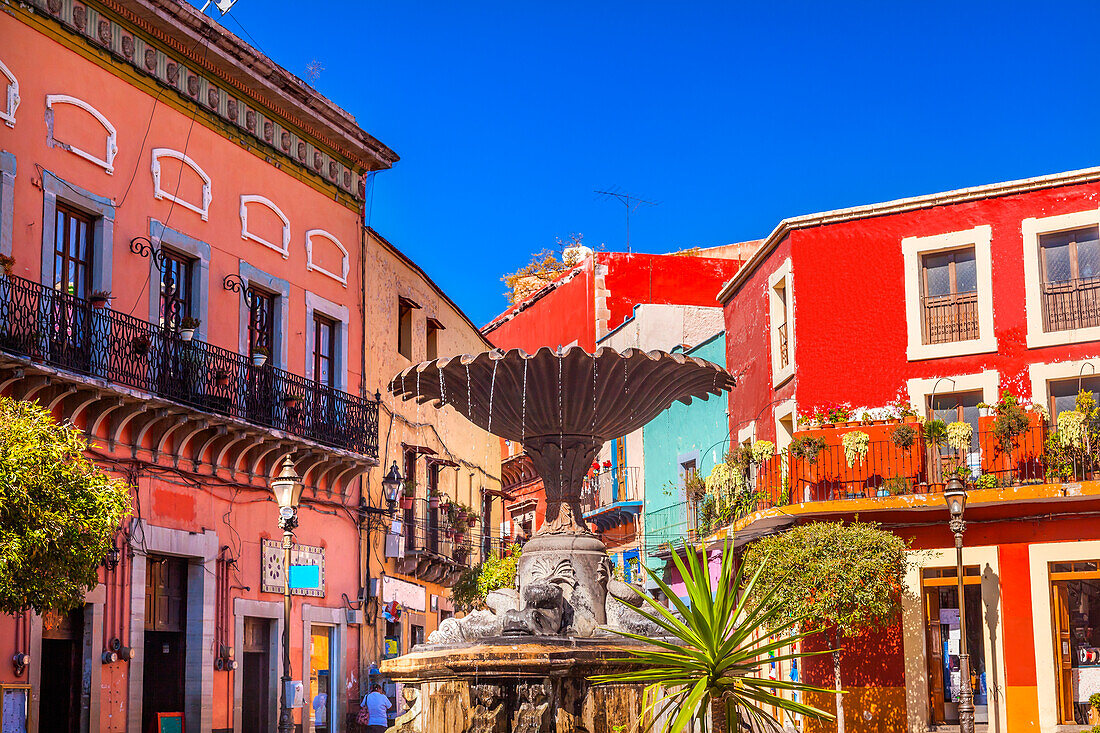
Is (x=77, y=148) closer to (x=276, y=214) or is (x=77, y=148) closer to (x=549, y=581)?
(x=276, y=214)

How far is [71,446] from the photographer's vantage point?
44.2 feet

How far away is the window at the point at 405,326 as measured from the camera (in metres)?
28.1

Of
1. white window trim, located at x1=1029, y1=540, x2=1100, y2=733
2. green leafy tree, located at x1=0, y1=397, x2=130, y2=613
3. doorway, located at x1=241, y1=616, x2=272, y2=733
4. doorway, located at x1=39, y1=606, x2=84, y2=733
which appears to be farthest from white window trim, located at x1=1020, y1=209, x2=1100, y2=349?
doorway, located at x1=39, y1=606, x2=84, y2=733

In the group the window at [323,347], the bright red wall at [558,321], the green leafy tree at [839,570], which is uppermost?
the bright red wall at [558,321]

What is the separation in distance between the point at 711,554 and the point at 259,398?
10.0 meters

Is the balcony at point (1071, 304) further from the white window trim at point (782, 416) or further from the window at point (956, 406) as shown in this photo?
the white window trim at point (782, 416)

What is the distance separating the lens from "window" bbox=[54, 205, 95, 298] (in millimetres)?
18219

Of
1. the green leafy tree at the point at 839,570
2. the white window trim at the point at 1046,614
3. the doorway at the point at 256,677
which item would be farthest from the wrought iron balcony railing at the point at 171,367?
the white window trim at the point at 1046,614

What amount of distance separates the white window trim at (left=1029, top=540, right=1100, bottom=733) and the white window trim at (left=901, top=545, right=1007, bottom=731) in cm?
50

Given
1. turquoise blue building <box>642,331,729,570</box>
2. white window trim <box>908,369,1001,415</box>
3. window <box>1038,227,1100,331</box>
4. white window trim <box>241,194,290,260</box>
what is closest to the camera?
window <box>1038,227,1100,331</box>

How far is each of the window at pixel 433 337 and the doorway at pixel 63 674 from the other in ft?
42.5

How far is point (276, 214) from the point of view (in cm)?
2320

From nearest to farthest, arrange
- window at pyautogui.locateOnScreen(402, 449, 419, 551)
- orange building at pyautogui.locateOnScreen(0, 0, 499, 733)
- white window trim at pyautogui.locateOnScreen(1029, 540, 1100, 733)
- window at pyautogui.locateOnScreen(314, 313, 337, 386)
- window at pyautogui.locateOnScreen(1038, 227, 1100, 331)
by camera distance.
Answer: orange building at pyautogui.locateOnScreen(0, 0, 499, 733)
white window trim at pyautogui.locateOnScreen(1029, 540, 1100, 733)
window at pyautogui.locateOnScreen(1038, 227, 1100, 331)
window at pyautogui.locateOnScreen(314, 313, 337, 386)
window at pyautogui.locateOnScreen(402, 449, 419, 551)

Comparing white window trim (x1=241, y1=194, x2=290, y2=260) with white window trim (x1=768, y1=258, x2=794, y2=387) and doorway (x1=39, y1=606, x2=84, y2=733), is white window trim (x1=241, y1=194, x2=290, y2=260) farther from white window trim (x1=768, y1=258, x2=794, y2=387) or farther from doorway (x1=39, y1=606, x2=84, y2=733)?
white window trim (x1=768, y1=258, x2=794, y2=387)
